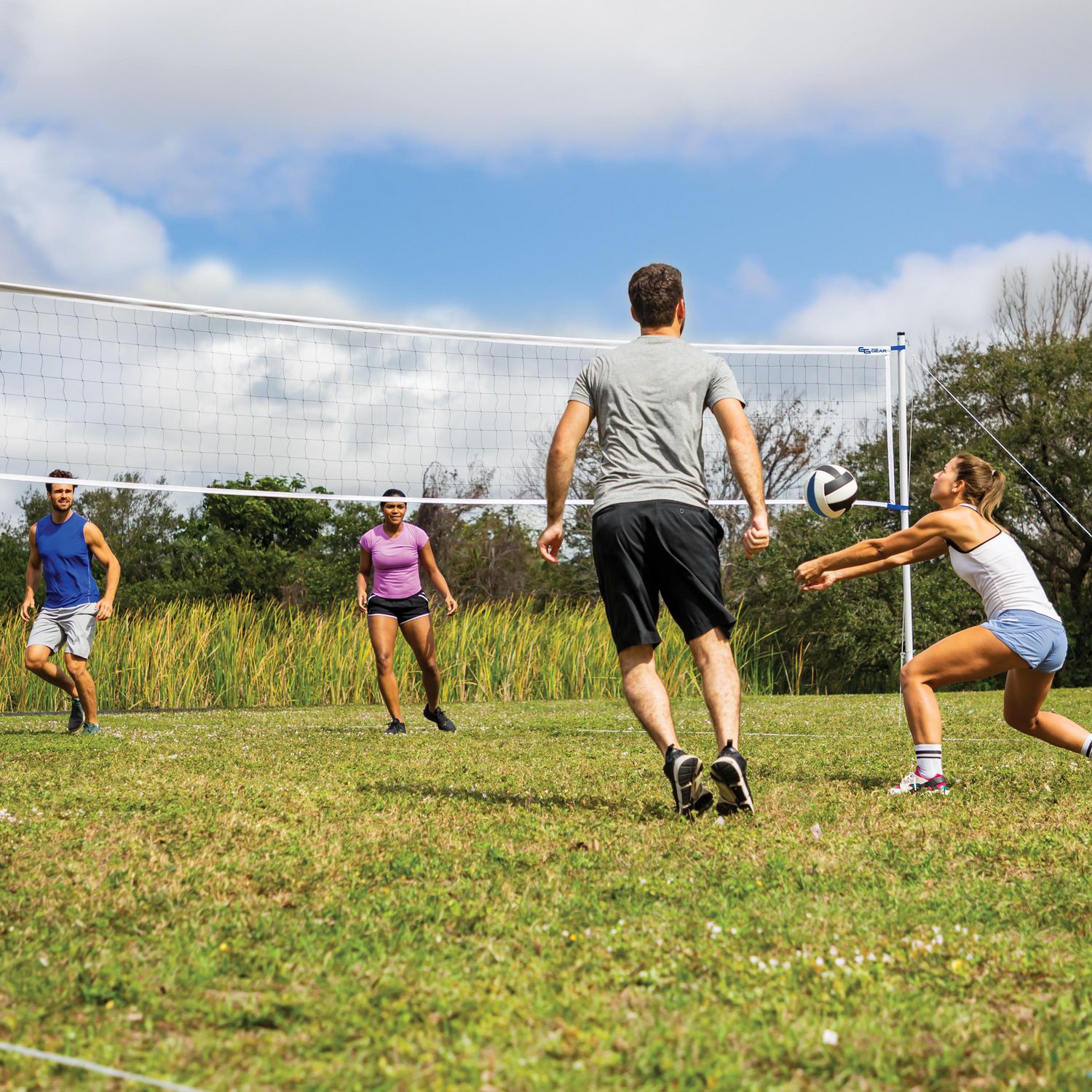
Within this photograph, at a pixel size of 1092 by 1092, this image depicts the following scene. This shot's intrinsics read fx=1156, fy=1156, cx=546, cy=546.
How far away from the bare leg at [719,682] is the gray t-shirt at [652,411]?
0.60m

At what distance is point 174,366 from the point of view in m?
10.6

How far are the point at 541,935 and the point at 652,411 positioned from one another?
2.62 metres

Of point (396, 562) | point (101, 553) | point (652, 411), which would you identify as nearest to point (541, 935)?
point (652, 411)

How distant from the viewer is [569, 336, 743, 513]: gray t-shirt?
4.92 m

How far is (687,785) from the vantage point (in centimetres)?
454

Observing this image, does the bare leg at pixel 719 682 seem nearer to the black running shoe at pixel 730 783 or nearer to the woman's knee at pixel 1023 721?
the black running shoe at pixel 730 783

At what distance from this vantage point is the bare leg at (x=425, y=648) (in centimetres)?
962

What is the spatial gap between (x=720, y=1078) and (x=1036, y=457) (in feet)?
88.1

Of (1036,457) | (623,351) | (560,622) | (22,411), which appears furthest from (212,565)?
(623,351)

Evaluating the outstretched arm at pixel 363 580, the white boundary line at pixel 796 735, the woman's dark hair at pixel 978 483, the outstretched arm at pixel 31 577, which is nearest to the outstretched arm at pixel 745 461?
the woman's dark hair at pixel 978 483

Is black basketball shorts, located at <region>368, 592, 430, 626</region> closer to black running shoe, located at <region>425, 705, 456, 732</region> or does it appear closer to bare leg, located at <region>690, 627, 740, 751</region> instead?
black running shoe, located at <region>425, 705, 456, 732</region>

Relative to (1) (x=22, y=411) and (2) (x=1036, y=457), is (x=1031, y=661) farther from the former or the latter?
(2) (x=1036, y=457)

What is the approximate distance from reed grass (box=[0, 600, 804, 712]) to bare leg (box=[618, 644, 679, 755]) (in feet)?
34.8

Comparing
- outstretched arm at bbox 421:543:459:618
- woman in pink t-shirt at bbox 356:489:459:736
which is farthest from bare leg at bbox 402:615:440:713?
outstretched arm at bbox 421:543:459:618
